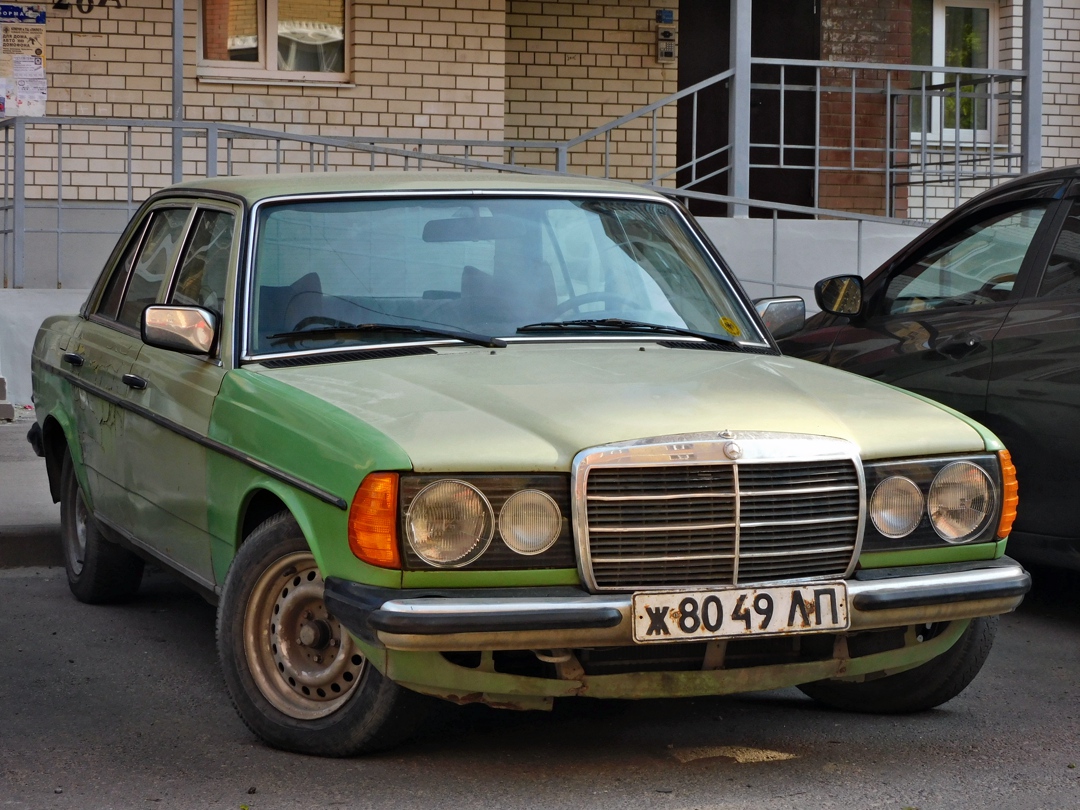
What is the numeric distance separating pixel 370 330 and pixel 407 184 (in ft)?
2.00

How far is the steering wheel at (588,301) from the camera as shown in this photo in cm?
478

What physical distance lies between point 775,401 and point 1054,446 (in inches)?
72.9

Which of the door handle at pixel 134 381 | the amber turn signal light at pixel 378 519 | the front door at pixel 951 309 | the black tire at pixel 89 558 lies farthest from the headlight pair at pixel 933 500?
the black tire at pixel 89 558

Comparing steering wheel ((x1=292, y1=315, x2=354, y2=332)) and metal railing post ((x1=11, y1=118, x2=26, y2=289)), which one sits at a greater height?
metal railing post ((x1=11, y1=118, x2=26, y2=289))

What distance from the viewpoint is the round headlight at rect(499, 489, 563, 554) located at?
3.68m

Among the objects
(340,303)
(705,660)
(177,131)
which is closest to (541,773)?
(705,660)

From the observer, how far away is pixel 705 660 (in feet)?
12.6

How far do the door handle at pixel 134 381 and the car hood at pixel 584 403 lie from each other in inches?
33.4

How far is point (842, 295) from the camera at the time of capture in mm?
6176

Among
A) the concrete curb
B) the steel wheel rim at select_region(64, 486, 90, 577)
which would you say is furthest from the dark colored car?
the concrete curb

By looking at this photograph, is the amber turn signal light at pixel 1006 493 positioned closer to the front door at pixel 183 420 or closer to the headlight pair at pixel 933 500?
the headlight pair at pixel 933 500

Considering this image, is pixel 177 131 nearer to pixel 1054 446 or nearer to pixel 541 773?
pixel 1054 446

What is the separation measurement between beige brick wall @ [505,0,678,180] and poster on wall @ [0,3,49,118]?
4.08 metres

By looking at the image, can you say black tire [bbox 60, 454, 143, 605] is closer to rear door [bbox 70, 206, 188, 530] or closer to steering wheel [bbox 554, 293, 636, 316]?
rear door [bbox 70, 206, 188, 530]
